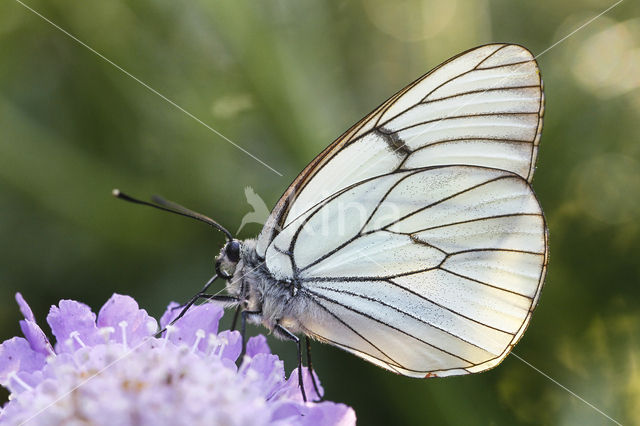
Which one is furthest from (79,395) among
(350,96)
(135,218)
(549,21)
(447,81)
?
(549,21)

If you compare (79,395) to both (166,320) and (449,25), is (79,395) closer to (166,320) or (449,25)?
(166,320)

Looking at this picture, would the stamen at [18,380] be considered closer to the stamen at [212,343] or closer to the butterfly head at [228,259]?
the stamen at [212,343]

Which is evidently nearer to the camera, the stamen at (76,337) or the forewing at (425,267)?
the stamen at (76,337)

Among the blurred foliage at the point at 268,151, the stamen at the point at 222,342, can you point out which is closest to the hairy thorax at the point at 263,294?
the stamen at the point at 222,342

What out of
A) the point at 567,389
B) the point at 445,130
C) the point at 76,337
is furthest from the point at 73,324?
the point at 567,389

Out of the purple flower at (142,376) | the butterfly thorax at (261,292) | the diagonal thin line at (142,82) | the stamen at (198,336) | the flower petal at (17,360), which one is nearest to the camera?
the purple flower at (142,376)

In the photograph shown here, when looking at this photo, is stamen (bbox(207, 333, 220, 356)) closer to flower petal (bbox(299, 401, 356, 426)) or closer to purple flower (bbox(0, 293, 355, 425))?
purple flower (bbox(0, 293, 355, 425))

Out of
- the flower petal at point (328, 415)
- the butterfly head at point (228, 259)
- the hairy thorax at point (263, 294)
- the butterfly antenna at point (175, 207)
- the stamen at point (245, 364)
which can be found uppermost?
the butterfly antenna at point (175, 207)

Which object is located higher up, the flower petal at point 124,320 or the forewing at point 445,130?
the forewing at point 445,130
